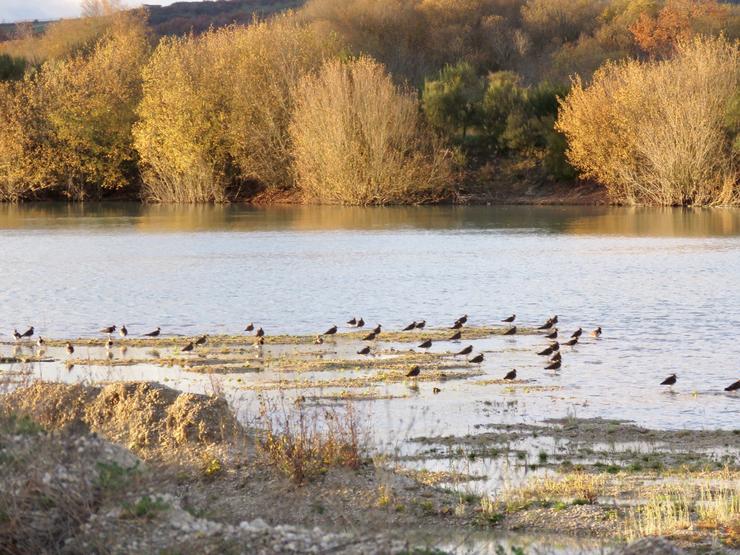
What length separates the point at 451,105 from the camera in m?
66.1

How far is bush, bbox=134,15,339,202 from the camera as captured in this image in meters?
66.6

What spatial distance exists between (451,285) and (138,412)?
17.9m

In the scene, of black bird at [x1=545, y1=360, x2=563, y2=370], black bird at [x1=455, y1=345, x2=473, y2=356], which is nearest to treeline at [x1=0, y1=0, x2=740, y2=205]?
black bird at [x1=455, y1=345, x2=473, y2=356]

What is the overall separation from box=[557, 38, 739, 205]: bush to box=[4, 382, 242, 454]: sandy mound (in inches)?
1806

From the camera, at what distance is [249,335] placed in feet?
71.9

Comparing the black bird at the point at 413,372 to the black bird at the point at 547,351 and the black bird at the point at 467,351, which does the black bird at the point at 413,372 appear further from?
the black bird at the point at 547,351

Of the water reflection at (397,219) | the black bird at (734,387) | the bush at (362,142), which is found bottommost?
the black bird at (734,387)

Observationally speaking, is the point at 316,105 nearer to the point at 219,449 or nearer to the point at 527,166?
the point at 527,166

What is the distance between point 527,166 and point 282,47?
16.4m

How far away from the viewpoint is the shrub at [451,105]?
65562 mm

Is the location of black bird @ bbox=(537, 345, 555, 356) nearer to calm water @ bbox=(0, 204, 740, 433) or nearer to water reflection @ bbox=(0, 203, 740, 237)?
calm water @ bbox=(0, 204, 740, 433)

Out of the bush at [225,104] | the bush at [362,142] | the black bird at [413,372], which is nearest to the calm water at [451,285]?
the black bird at [413,372]

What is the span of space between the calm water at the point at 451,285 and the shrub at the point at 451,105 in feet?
43.8

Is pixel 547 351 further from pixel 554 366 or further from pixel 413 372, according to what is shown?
pixel 413 372
